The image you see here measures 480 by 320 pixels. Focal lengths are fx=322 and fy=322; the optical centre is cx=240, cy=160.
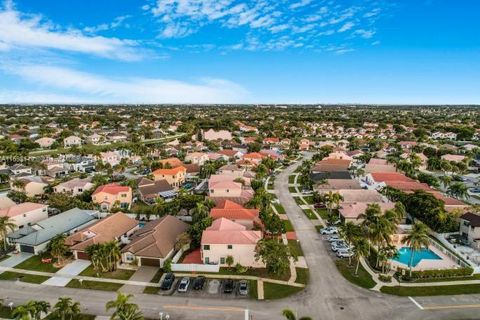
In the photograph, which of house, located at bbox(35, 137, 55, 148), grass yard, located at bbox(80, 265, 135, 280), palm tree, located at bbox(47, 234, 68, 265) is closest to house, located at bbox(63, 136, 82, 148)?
house, located at bbox(35, 137, 55, 148)

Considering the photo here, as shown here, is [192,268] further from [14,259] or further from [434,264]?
[434,264]

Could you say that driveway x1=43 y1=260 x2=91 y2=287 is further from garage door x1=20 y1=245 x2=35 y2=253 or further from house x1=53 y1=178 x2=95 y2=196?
house x1=53 y1=178 x2=95 y2=196

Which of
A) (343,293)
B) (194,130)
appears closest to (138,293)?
(343,293)

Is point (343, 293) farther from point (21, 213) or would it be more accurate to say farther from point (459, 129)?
point (459, 129)

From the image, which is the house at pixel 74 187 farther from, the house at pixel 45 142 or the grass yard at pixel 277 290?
the house at pixel 45 142

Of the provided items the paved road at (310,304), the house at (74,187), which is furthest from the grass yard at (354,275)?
the house at (74,187)

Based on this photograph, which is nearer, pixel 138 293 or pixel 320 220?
pixel 138 293
